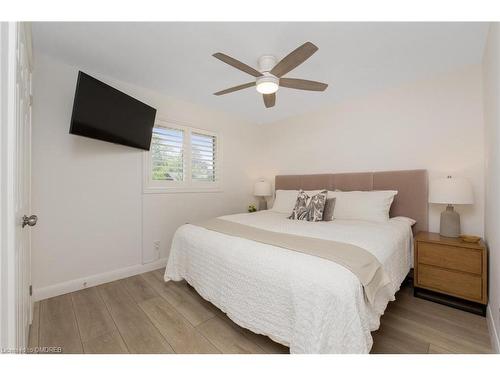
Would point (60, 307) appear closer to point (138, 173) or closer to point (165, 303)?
point (165, 303)

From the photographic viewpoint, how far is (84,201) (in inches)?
91.0

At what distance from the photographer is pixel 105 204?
8.07 feet

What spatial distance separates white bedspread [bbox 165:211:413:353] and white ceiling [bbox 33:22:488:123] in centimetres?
163

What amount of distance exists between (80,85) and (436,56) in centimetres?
335

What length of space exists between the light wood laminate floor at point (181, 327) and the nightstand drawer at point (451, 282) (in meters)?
0.16

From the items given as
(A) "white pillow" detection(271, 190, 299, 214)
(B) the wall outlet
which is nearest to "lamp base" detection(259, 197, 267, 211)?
(A) "white pillow" detection(271, 190, 299, 214)

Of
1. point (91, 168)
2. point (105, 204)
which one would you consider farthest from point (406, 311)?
point (91, 168)

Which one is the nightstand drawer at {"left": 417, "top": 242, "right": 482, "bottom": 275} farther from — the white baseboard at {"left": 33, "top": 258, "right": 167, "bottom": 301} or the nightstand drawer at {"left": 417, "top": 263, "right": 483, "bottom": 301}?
the white baseboard at {"left": 33, "top": 258, "right": 167, "bottom": 301}

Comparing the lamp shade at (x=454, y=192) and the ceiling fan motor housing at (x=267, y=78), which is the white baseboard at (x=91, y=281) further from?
Answer: the lamp shade at (x=454, y=192)

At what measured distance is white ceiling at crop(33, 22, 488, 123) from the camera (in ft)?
5.55

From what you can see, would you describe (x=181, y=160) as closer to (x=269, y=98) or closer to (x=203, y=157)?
(x=203, y=157)

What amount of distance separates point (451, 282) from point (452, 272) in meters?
0.09

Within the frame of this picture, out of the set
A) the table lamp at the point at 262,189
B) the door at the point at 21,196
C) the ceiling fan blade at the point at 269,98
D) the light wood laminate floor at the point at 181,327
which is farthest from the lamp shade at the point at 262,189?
the door at the point at 21,196

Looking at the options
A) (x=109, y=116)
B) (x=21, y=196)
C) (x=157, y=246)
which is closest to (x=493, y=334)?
(x=21, y=196)
